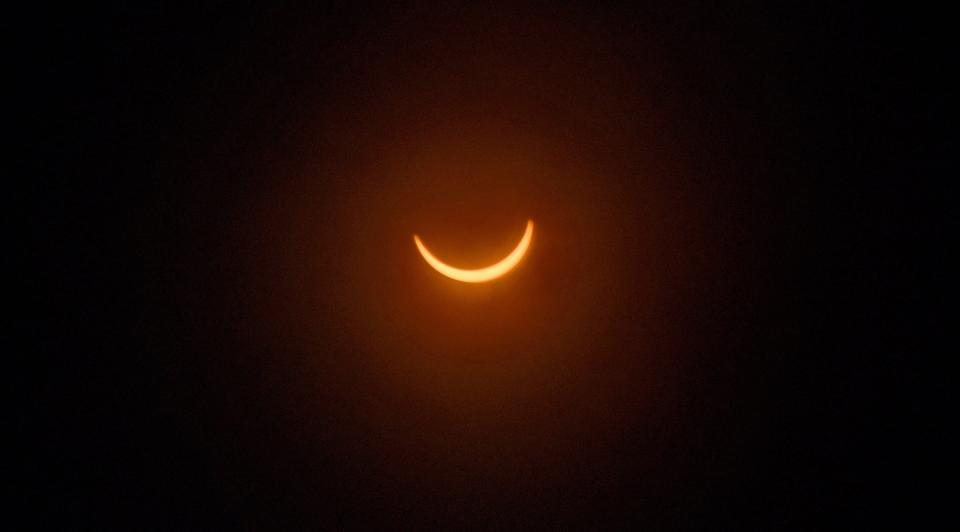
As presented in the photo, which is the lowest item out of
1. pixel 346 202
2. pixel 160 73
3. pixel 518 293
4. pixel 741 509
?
pixel 741 509

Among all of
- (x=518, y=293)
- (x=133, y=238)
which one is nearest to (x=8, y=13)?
(x=133, y=238)

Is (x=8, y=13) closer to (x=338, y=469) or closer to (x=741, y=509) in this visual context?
(x=338, y=469)

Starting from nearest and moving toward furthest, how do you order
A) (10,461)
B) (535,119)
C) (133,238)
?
(535,119) → (133,238) → (10,461)
